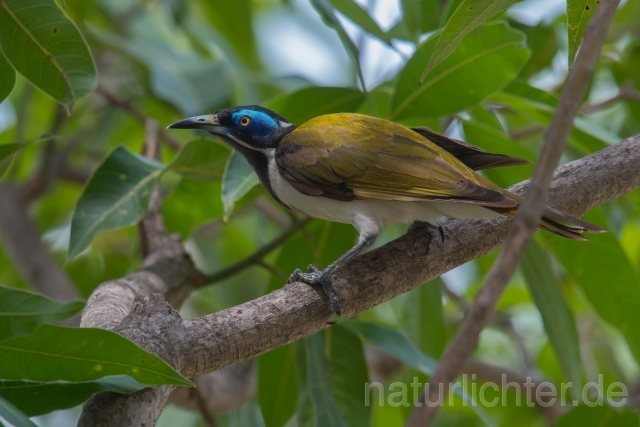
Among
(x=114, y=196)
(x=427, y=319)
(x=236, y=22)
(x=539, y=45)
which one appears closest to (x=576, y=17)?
(x=114, y=196)

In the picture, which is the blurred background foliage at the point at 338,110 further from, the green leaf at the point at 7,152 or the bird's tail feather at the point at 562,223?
the bird's tail feather at the point at 562,223

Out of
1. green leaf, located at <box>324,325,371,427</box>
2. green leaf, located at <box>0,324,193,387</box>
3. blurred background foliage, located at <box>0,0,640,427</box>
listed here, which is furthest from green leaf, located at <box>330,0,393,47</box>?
green leaf, located at <box>0,324,193,387</box>

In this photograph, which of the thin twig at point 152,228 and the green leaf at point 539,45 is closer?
the thin twig at point 152,228

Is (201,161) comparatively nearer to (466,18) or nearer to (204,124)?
(204,124)

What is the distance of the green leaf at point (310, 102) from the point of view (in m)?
3.95

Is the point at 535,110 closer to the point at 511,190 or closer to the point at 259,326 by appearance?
the point at 511,190

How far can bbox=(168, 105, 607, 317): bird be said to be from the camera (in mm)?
2961

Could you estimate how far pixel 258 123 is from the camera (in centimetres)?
371

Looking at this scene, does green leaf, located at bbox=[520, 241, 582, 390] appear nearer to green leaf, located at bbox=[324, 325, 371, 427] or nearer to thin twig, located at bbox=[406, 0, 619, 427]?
green leaf, located at bbox=[324, 325, 371, 427]

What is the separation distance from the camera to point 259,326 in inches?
95.3

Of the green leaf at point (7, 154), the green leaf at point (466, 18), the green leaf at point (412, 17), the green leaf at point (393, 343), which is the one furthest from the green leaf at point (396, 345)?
the green leaf at point (7, 154)

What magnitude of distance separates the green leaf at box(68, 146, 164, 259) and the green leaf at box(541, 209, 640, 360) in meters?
2.13

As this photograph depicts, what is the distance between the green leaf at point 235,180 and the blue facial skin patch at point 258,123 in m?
0.16

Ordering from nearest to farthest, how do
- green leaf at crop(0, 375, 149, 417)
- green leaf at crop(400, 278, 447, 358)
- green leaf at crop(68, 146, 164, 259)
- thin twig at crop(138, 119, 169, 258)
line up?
green leaf at crop(0, 375, 149, 417), green leaf at crop(68, 146, 164, 259), thin twig at crop(138, 119, 169, 258), green leaf at crop(400, 278, 447, 358)
